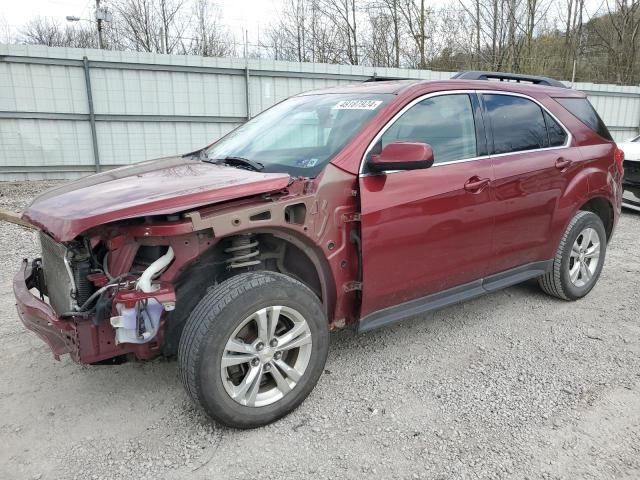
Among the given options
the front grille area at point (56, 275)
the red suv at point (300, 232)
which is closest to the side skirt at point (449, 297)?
the red suv at point (300, 232)

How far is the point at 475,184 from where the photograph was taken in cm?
336

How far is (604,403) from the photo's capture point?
2.87 meters

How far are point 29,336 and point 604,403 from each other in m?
3.86

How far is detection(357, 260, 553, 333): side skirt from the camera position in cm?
310

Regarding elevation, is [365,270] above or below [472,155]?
below

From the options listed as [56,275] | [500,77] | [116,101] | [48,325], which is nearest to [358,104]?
[500,77]

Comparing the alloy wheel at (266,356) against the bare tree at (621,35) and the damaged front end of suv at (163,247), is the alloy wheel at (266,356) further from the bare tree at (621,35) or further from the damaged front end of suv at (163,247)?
the bare tree at (621,35)

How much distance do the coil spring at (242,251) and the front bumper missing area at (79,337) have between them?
49 cm

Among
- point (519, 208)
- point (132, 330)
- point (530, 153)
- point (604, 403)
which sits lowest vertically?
point (604, 403)

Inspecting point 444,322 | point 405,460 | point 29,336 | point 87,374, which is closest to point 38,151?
point 29,336

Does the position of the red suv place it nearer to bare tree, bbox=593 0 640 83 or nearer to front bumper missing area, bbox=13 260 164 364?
front bumper missing area, bbox=13 260 164 364

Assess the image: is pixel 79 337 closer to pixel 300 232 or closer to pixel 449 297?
pixel 300 232

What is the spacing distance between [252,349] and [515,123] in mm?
2626

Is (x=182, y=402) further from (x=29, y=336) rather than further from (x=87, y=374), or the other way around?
(x=29, y=336)
